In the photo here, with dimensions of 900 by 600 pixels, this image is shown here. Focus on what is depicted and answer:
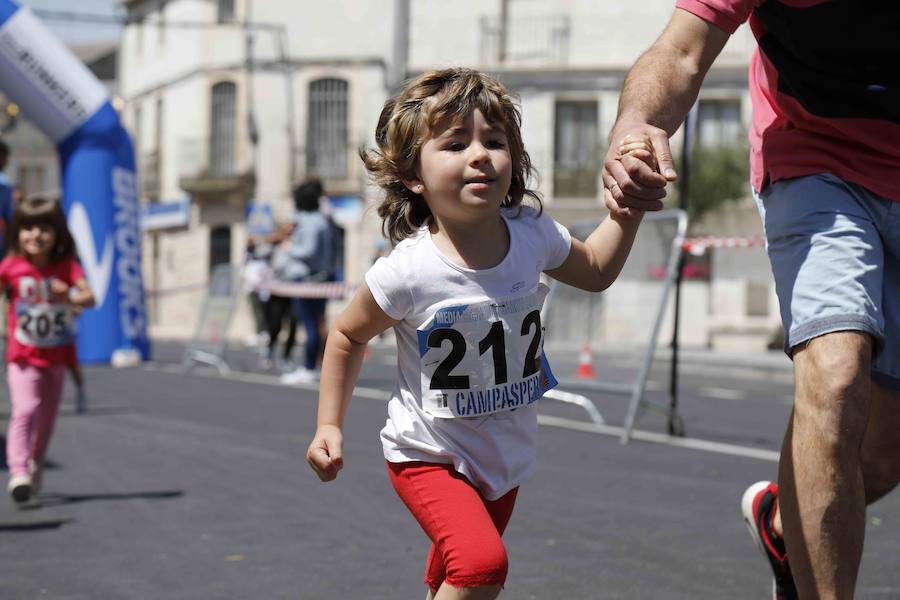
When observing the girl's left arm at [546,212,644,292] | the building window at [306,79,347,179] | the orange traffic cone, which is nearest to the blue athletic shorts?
the girl's left arm at [546,212,644,292]

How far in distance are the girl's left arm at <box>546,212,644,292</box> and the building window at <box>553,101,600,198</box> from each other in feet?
117

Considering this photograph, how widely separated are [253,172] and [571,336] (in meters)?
34.8

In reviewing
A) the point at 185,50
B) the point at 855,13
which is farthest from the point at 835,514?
the point at 185,50

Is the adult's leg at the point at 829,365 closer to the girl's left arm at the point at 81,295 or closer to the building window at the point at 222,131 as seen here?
the girl's left arm at the point at 81,295

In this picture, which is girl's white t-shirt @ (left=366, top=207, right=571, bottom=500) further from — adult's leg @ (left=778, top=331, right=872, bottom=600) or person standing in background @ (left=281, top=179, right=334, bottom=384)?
person standing in background @ (left=281, top=179, right=334, bottom=384)

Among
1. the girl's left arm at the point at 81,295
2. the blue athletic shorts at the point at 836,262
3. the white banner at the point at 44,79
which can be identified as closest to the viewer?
the blue athletic shorts at the point at 836,262

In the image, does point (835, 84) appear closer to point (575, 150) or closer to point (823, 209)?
point (823, 209)

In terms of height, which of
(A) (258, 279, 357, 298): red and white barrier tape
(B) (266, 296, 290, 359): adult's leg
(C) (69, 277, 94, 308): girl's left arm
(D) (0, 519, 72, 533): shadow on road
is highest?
(C) (69, 277, 94, 308): girl's left arm

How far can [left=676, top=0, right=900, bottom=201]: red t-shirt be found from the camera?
3457 millimetres

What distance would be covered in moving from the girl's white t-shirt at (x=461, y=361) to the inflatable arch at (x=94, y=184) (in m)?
14.4

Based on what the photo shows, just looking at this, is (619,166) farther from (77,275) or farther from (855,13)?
(77,275)

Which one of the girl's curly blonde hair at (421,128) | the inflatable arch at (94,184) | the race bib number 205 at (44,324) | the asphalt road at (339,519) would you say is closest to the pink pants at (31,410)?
the race bib number 205 at (44,324)

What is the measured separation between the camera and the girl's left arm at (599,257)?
3621 millimetres

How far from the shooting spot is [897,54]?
137 inches
